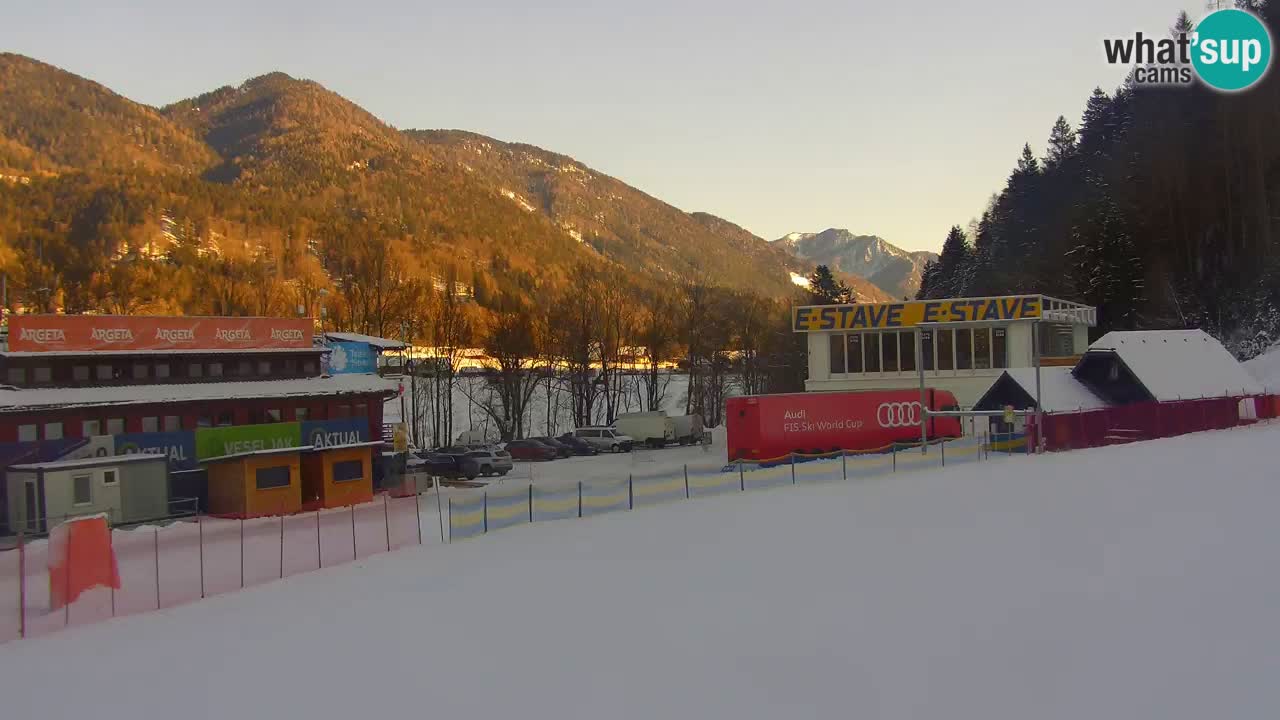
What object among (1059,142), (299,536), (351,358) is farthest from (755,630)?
(1059,142)

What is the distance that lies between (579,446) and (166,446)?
28741 mm

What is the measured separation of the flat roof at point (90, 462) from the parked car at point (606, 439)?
3145cm

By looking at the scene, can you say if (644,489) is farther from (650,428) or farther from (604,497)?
(650,428)

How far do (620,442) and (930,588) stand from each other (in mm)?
46637

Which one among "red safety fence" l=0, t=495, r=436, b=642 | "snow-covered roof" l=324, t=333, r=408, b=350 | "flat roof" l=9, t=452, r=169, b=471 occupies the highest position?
"snow-covered roof" l=324, t=333, r=408, b=350

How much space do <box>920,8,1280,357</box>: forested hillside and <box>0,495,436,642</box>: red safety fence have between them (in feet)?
203

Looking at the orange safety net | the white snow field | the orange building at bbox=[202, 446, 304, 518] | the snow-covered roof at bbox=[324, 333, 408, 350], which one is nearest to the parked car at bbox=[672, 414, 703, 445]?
the snow-covered roof at bbox=[324, 333, 408, 350]

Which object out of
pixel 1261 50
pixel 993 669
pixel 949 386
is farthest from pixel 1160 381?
pixel 1261 50

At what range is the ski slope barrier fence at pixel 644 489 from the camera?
26516 millimetres

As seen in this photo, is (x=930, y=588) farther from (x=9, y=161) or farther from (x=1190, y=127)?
(x=9, y=161)

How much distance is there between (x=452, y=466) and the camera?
4734cm

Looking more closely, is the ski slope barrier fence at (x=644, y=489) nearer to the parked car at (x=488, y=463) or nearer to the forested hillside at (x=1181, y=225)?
the parked car at (x=488, y=463)

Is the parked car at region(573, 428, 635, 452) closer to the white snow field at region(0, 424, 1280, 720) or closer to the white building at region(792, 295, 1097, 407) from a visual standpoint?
the white building at region(792, 295, 1097, 407)

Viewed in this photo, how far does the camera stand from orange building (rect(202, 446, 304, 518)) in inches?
1372
